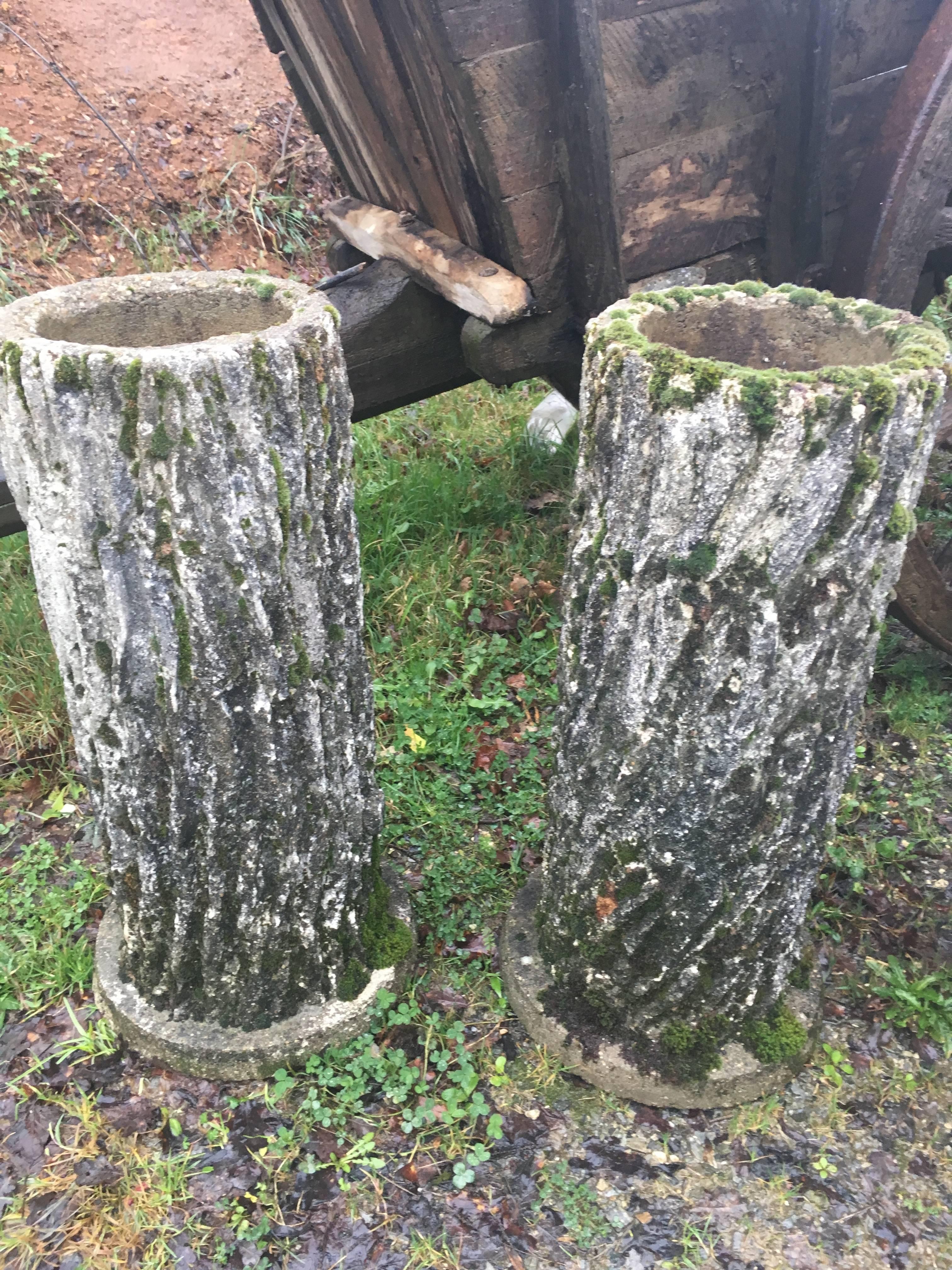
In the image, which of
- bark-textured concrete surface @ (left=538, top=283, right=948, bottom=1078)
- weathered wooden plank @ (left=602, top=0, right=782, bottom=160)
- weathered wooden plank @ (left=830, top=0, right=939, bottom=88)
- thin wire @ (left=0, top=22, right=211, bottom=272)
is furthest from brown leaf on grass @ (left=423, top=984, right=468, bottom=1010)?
thin wire @ (left=0, top=22, right=211, bottom=272)

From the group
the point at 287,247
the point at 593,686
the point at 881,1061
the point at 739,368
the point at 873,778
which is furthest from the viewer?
the point at 287,247

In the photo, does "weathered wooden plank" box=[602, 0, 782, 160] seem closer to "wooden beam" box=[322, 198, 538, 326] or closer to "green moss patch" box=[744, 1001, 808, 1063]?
"wooden beam" box=[322, 198, 538, 326]

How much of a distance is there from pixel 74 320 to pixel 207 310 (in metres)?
0.27

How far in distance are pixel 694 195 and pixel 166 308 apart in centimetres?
160

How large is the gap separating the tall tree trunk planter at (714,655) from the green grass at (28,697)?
1.88 m

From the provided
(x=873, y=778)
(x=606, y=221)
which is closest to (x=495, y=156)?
(x=606, y=221)

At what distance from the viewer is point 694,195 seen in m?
2.58

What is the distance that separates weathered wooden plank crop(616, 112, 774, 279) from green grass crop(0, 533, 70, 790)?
2274 millimetres

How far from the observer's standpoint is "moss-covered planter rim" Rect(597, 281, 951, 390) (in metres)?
1.40

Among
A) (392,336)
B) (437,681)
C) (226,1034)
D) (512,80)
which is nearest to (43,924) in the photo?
(226,1034)

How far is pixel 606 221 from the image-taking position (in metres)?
2.33

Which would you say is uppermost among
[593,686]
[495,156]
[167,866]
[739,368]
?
[495,156]

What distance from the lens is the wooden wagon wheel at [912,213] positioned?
8.13 ft

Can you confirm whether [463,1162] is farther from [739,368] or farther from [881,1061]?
[739,368]
